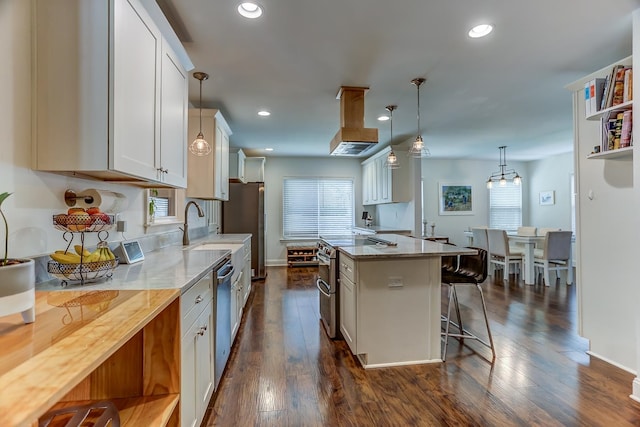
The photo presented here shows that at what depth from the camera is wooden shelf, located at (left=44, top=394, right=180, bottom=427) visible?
1.11 m

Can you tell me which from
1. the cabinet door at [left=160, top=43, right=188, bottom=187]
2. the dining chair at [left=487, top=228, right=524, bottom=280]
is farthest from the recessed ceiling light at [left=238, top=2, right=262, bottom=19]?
the dining chair at [left=487, top=228, right=524, bottom=280]

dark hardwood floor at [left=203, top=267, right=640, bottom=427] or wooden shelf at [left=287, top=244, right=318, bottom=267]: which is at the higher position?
wooden shelf at [left=287, top=244, right=318, bottom=267]

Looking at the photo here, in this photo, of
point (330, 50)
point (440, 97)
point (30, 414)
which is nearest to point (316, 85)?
point (330, 50)

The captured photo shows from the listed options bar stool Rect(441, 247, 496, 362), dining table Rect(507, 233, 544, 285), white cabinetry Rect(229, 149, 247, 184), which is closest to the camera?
bar stool Rect(441, 247, 496, 362)

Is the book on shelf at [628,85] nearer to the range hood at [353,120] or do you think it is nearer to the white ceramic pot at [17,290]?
the range hood at [353,120]

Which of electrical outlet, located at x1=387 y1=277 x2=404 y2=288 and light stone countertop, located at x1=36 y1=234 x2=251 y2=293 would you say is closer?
light stone countertop, located at x1=36 y1=234 x2=251 y2=293

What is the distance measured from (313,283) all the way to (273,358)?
2.76m

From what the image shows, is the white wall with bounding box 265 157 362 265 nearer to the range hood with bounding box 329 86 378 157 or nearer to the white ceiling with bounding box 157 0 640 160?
the white ceiling with bounding box 157 0 640 160

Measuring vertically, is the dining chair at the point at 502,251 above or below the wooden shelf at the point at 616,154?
below

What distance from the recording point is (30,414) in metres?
0.51

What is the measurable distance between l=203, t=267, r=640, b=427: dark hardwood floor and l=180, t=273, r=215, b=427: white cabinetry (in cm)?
25

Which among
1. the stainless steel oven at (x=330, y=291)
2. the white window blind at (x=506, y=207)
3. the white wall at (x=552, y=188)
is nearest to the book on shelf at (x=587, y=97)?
the stainless steel oven at (x=330, y=291)

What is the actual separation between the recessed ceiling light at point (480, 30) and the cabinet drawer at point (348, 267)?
73.7 inches

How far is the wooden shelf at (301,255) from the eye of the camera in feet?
22.0
